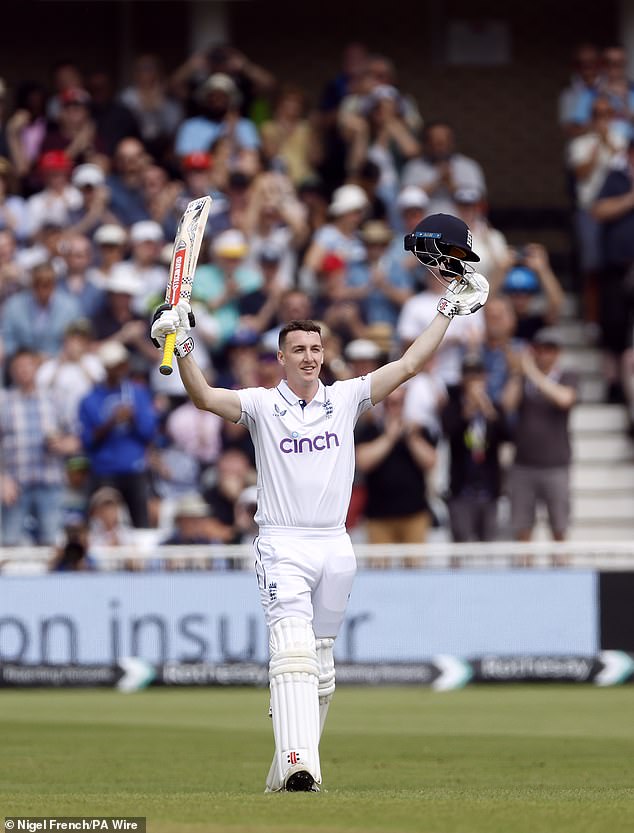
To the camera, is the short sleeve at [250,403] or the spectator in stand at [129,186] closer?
the short sleeve at [250,403]

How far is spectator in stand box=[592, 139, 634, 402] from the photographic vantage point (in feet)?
62.1

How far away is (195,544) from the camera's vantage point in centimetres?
1602

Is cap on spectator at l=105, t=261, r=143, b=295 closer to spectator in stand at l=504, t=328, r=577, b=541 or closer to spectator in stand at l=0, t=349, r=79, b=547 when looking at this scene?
spectator in stand at l=0, t=349, r=79, b=547

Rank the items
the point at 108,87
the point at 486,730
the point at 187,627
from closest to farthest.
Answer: the point at 486,730, the point at 187,627, the point at 108,87

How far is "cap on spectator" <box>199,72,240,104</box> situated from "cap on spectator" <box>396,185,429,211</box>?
7.44 ft

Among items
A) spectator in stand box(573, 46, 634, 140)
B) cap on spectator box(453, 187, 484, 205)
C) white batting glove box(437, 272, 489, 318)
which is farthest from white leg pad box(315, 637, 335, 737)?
spectator in stand box(573, 46, 634, 140)

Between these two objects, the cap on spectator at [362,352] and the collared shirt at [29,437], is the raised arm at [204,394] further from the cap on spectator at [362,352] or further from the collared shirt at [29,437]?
the collared shirt at [29,437]

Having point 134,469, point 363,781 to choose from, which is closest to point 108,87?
point 134,469

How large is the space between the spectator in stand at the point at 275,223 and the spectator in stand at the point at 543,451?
302 centimetres

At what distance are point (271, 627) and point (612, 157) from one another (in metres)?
12.1

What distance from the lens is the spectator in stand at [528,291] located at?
18000 mm

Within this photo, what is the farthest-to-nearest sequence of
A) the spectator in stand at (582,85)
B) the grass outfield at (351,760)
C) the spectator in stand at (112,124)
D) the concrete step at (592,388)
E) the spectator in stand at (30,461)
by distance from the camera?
the spectator in stand at (582,85) < the spectator in stand at (112,124) < the concrete step at (592,388) < the spectator in stand at (30,461) < the grass outfield at (351,760)

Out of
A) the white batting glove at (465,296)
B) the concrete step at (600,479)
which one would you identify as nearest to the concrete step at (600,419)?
the concrete step at (600,479)

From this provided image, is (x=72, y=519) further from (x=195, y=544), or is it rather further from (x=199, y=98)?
(x=199, y=98)
